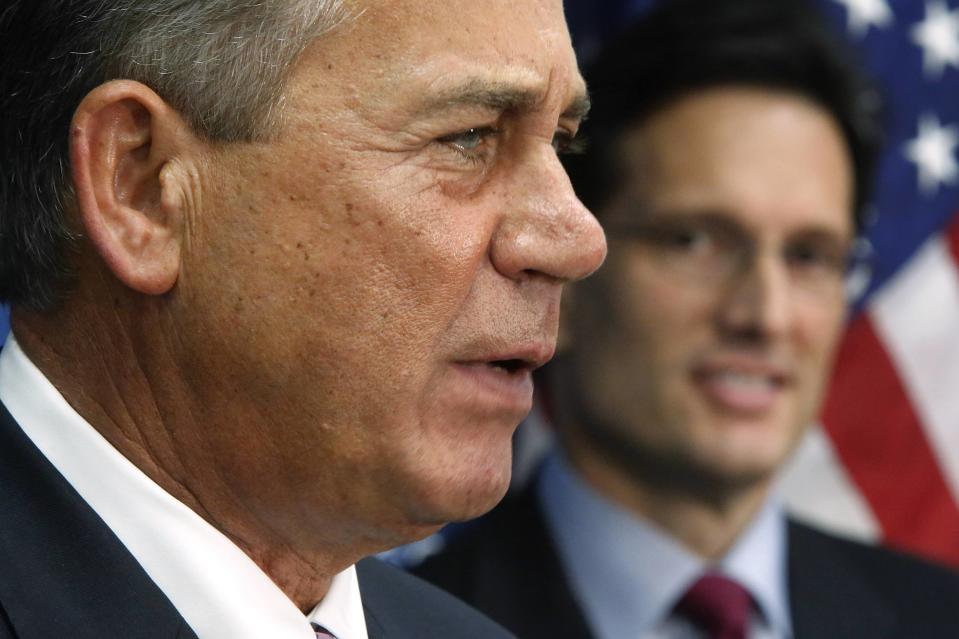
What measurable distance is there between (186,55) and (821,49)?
2.37 m

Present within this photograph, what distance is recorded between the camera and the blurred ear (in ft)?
5.86

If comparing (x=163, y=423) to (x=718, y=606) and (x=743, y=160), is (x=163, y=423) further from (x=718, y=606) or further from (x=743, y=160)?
(x=743, y=160)

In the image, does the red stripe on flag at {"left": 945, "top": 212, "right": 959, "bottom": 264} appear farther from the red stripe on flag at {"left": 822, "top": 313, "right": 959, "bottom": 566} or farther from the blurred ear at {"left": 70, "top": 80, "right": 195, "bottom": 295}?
the blurred ear at {"left": 70, "top": 80, "right": 195, "bottom": 295}

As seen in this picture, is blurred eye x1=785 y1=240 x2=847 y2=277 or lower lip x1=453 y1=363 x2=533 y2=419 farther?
blurred eye x1=785 y1=240 x2=847 y2=277

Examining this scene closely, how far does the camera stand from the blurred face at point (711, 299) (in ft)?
11.6

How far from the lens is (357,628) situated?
6.20ft

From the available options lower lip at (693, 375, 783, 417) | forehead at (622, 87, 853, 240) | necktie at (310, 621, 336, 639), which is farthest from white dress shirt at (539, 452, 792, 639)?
necktie at (310, 621, 336, 639)

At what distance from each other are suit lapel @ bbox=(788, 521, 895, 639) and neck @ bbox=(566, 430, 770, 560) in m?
0.18

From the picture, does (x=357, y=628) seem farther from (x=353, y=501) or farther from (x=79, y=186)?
(x=79, y=186)

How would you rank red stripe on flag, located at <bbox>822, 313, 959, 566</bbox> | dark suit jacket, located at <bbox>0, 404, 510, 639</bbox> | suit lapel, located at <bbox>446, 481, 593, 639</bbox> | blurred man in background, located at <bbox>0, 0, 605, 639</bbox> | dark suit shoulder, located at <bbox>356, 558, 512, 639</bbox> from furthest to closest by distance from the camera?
red stripe on flag, located at <bbox>822, 313, 959, 566</bbox>, suit lapel, located at <bbox>446, 481, 593, 639</bbox>, dark suit shoulder, located at <bbox>356, 558, 512, 639</bbox>, blurred man in background, located at <bbox>0, 0, 605, 639</bbox>, dark suit jacket, located at <bbox>0, 404, 510, 639</bbox>

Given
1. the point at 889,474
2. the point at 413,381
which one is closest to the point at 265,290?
the point at 413,381

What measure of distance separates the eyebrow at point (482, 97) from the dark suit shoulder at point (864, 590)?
6.37ft

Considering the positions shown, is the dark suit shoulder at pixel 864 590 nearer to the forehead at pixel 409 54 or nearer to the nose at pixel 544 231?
the nose at pixel 544 231

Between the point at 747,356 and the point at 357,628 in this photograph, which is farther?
the point at 747,356
